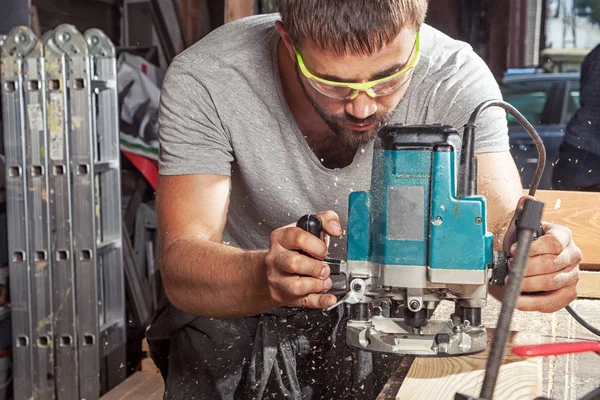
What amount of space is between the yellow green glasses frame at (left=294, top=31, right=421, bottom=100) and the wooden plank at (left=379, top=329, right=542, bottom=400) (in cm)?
50

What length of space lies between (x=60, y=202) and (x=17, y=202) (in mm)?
168

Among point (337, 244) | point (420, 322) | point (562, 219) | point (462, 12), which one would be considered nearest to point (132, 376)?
point (337, 244)

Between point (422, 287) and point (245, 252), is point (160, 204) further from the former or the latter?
point (422, 287)

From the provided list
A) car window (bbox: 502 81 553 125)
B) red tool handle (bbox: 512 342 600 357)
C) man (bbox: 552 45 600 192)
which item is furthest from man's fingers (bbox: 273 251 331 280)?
car window (bbox: 502 81 553 125)

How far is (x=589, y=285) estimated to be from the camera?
6.92 ft

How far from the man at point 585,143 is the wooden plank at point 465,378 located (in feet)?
9.57

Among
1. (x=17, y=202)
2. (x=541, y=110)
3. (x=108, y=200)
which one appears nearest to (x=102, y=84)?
(x=108, y=200)

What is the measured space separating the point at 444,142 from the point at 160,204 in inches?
30.2

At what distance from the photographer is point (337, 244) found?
1.97 meters

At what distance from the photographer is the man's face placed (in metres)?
1.47

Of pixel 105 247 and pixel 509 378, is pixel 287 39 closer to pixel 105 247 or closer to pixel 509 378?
pixel 509 378

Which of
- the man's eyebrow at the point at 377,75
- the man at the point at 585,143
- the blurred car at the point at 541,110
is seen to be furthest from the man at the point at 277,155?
the blurred car at the point at 541,110

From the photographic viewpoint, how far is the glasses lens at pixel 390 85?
1.50 metres

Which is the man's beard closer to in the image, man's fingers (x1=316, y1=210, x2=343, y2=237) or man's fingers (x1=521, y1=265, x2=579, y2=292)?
man's fingers (x1=316, y1=210, x2=343, y2=237)
